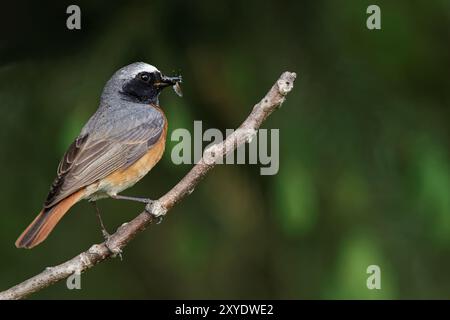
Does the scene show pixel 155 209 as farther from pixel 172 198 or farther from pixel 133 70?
pixel 133 70

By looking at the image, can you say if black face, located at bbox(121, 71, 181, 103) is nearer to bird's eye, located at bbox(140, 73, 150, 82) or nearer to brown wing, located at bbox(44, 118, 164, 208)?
bird's eye, located at bbox(140, 73, 150, 82)

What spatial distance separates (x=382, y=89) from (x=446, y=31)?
24.6 inches

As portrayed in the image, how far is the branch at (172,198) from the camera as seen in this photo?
416cm

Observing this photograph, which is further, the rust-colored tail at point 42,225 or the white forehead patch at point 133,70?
the white forehead patch at point 133,70

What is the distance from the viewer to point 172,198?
4359mm

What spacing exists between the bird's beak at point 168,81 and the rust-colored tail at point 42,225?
46.6 inches

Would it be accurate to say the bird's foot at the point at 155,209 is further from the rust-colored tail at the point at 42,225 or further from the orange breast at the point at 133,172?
the orange breast at the point at 133,172

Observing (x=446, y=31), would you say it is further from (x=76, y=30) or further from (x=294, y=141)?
(x=76, y=30)

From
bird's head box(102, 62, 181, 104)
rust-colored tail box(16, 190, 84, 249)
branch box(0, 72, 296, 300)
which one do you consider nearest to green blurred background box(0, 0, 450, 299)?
bird's head box(102, 62, 181, 104)

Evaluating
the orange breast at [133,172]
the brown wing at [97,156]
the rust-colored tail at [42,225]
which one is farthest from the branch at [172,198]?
the orange breast at [133,172]

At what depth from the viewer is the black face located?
5879 millimetres

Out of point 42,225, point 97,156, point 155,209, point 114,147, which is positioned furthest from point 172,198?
point 114,147

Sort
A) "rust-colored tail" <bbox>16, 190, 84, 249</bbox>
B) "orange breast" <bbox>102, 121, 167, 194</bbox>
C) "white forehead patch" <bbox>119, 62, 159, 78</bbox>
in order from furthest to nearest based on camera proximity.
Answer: "white forehead patch" <bbox>119, 62, 159, 78</bbox> → "orange breast" <bbox>102, 121, 167, 194</bbox> → "rust-colored tail" <bbox>16, 190, 84, 249</bbox>

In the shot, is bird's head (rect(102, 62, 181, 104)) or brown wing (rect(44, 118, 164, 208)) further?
bird's head (rect(102, 62, 181, 104))
